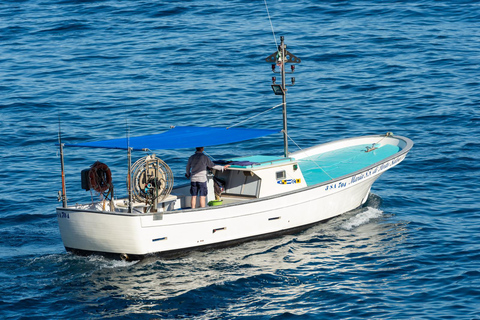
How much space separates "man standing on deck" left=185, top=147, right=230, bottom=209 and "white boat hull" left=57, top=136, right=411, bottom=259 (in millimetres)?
1009

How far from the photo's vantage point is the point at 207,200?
19.9 metres

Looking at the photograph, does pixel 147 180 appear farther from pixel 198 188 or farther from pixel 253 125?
pixel 253 125

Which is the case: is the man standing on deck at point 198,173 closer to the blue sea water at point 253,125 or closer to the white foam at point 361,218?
the blue sea water at point 253,125

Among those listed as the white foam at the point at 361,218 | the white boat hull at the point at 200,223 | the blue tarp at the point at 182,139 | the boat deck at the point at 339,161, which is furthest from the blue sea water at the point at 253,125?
the blue tarp at the point at 182,139

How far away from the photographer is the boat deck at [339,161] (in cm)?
2170

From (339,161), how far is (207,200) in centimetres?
545

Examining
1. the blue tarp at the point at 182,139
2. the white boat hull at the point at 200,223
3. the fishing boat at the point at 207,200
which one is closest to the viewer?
the white boat hull at the point at 200,223

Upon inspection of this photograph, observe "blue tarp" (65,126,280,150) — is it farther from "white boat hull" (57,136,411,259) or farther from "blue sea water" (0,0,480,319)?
"blue sea water" (0,0,480,319)

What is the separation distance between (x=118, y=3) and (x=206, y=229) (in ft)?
120

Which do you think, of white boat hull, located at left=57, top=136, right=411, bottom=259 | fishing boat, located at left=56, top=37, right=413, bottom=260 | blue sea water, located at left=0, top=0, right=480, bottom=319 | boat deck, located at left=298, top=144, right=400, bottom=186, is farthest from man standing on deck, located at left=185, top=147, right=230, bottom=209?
boat deck, located at left=298, top=144, right=400, bottom=186

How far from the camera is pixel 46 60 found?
40.4 m

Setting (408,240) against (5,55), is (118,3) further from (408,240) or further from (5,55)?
(408,240)

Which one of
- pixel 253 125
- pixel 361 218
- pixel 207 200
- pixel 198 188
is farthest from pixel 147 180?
pixel 253 125

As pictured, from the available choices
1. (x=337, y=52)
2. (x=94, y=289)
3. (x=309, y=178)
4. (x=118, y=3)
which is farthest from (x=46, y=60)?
(x=94, y=289)
